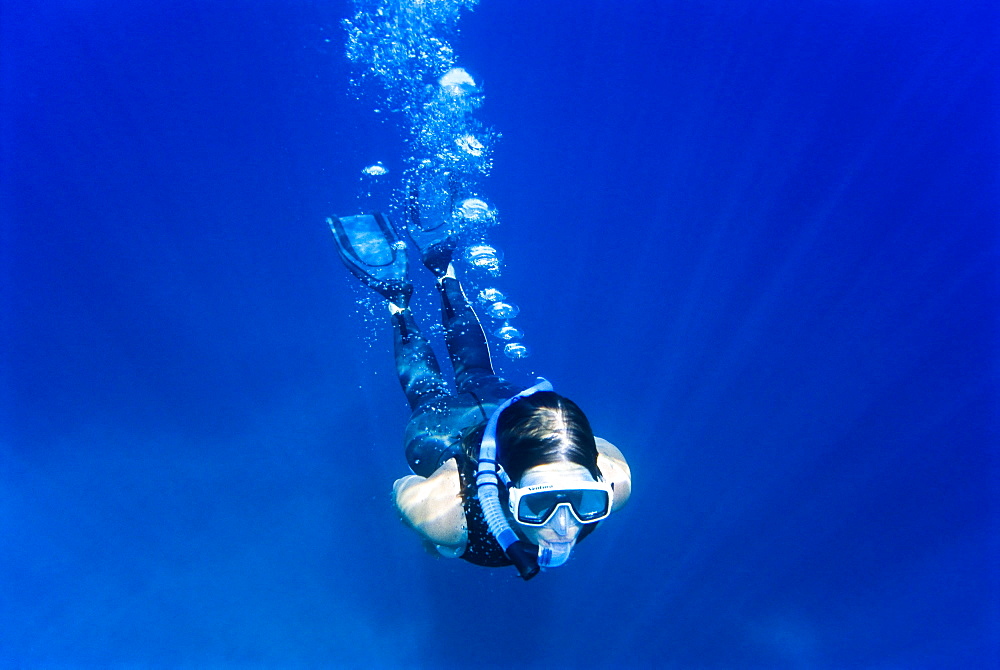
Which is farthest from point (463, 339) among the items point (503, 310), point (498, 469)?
point (503, 310)

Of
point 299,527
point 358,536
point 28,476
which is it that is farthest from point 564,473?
point 28,476

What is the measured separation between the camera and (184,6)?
25.5 feet

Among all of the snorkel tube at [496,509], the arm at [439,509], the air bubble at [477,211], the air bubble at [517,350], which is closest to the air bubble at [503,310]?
the air bubble at [517,350]

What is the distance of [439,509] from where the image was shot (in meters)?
2.62

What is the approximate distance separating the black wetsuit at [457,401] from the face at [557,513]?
175mm

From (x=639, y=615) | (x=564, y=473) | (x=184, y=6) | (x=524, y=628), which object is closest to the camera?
(x=564, y=473)

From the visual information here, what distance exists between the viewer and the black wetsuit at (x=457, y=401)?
2549 mm

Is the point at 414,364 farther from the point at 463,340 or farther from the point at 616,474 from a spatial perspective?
the point at 616,474

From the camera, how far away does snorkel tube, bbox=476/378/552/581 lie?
187 centimetres

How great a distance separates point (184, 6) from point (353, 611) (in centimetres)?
1156

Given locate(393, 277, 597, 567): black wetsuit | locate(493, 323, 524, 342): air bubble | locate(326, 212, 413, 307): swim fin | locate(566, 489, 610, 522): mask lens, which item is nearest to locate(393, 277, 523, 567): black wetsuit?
locate(393, 277, 597, 567): black wetsuit

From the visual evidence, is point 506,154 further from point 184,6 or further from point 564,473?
point 564,473

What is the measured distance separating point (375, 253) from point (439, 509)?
426 cm

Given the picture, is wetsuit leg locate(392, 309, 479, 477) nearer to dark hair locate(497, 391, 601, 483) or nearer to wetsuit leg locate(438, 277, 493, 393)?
wetsuit leg locate(438, 277, 493, 393)
